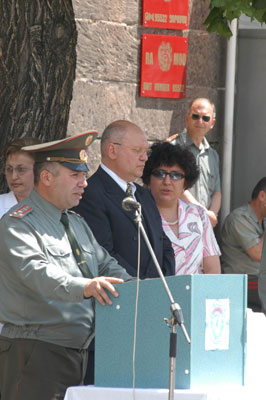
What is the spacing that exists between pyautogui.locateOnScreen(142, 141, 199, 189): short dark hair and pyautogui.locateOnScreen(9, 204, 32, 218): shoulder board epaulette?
2.06 metres

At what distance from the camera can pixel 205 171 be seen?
8.60 metres

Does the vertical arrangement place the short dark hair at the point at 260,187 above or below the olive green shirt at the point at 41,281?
above

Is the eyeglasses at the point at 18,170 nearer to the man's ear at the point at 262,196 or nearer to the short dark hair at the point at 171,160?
the short dark hair at the point at 171,160

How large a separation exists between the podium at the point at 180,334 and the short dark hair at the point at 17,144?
2.11 metres

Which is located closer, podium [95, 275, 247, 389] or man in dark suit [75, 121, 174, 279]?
podium [95, 275, 247, 389]

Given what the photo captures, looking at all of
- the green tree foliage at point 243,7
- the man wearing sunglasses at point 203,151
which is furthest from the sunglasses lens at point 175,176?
the man wearing sunglasses at point 203,151

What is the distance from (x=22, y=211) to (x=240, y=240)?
4.26 metres

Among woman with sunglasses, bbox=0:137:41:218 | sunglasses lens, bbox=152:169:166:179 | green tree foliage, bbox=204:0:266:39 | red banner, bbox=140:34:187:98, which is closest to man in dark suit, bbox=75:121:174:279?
sunglasses lens, bbox=152:169:166:179

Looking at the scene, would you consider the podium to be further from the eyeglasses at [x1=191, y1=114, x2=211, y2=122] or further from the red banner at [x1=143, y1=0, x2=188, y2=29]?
the red banner at [x1=143, y1=0, x2=188, y2=29]

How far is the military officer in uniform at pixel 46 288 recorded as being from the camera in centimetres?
428

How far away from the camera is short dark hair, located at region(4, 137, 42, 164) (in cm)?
605

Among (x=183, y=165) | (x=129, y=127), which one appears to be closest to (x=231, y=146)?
(x=183, y=165)

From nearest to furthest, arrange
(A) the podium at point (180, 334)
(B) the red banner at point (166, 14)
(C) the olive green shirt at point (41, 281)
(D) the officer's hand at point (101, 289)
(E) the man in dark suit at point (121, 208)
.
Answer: (A) the podium at point (180, 334)
(D) the officer's hand at point (101, 289)
(C) the olive green shirt at point (41, 281)
(E) the man in dark suit at point (121, 208)
(B) the red banner at point (166, 14)

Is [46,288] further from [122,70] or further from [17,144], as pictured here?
[122,70]
